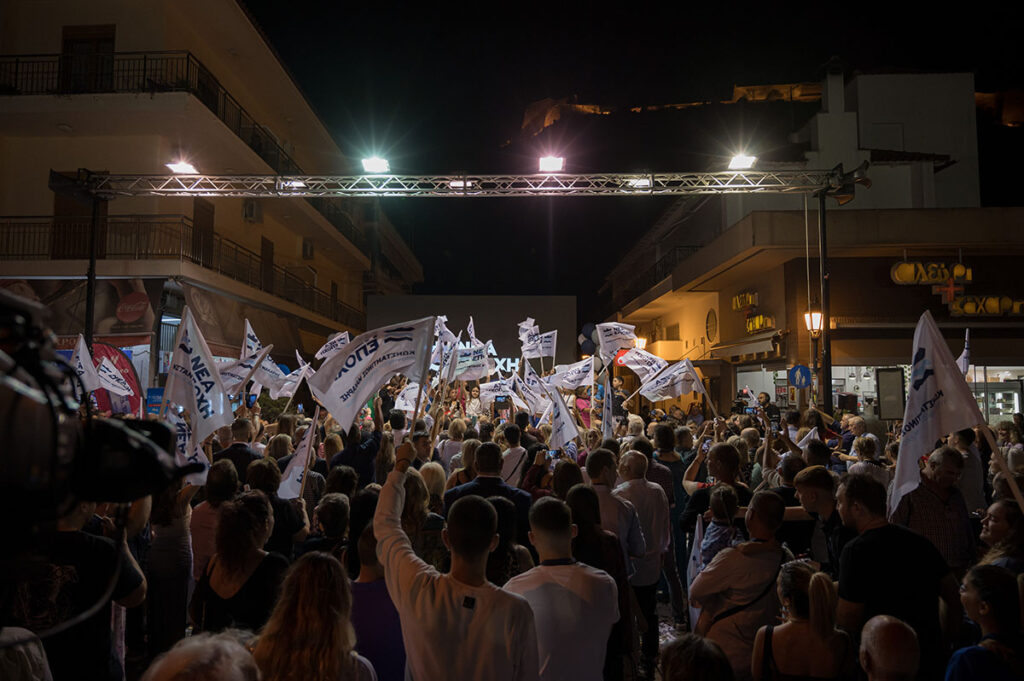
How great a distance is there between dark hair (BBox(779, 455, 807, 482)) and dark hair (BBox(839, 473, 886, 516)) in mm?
2326

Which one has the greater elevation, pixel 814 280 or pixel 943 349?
pixel 814 280

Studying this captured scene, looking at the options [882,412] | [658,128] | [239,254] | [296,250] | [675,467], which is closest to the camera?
[675,467]

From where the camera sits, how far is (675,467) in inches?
314

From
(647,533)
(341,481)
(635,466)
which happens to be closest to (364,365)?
(341,481)

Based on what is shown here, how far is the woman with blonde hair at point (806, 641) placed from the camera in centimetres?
324

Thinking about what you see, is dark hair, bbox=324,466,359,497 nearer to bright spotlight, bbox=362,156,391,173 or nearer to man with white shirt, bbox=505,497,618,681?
man with white shirt, bbox=505,497,618,681

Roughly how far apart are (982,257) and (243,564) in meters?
25.6

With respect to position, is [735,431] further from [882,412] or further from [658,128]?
[658,128]

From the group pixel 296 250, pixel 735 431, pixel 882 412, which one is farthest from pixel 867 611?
pixel 296 250

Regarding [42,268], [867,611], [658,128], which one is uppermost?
[658,128]

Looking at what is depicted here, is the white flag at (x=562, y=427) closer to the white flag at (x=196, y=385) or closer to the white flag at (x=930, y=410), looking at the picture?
the white flag at (x=196, y=385)

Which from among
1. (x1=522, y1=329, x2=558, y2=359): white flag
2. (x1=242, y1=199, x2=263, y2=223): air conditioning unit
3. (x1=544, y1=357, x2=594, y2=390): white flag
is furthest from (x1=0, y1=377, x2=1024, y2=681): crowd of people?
(x1=242, y1=199, x2=263, y2=223): air conditioning unit

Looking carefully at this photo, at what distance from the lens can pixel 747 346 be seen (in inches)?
1054

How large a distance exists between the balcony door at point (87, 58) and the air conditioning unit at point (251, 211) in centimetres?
649
